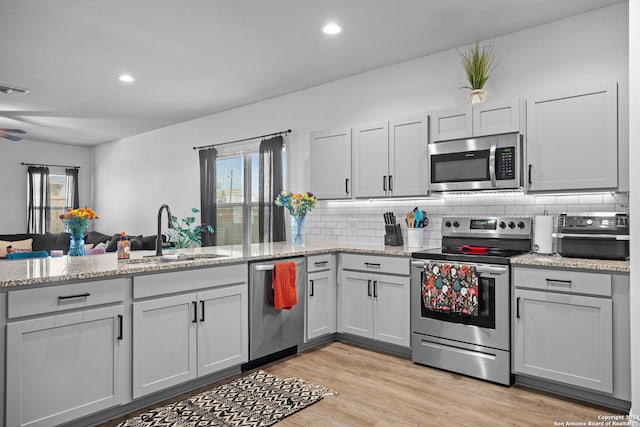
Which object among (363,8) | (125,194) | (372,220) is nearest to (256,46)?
(363,8)

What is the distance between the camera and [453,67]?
3.83m

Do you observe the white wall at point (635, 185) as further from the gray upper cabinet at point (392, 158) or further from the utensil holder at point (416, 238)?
the utensil holder at point (416, 238)

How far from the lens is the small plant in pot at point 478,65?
11.2ft

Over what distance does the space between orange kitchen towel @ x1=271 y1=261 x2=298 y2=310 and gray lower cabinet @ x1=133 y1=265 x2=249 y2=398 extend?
10.6 inches

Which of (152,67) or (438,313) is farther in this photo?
(152,67)

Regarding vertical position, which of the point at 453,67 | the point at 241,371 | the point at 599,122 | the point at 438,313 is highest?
the point at 453,67

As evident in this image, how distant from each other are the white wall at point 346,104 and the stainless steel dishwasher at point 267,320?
6.07ft

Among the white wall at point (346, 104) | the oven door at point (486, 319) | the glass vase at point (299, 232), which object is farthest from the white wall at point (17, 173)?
the oven door at point (486, 319)

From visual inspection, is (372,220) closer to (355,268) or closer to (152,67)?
(355,268)

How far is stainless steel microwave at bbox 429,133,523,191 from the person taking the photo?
3.13m

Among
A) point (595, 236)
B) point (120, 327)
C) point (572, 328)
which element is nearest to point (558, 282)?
point (572, 328)

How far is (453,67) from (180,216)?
468 centimetres

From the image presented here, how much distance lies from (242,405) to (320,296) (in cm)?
135

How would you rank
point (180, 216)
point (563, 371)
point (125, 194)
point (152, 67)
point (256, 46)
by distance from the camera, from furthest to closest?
point (125, 194) → point (180, 216) → point (152, 67) → point (256, 46) → point (563, 371)
